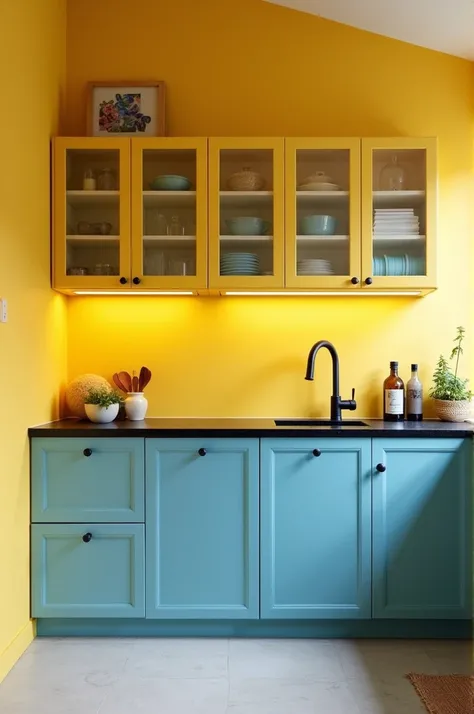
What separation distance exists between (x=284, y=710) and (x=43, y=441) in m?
1.32

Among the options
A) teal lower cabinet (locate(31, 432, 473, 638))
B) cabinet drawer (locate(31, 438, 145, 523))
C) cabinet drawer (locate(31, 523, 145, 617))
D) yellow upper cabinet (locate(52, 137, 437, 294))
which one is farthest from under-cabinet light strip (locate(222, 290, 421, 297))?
cabinet drawer (locate(31, 523, 145, 617))

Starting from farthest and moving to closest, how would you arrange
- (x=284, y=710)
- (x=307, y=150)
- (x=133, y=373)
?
(x=133, y=373)
(x=307, y=150)
(x=284, y=710)

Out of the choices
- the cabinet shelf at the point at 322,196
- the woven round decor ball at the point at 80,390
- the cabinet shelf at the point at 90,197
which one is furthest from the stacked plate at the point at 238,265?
the woven round decor ball at the point at 80,390

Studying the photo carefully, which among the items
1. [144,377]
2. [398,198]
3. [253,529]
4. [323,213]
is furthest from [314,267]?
[253,529]

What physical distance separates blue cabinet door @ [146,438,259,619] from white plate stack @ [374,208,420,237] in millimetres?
1122

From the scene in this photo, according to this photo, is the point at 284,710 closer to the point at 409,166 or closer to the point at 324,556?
the point at 324,556

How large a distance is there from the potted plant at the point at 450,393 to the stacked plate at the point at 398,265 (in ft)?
1.45

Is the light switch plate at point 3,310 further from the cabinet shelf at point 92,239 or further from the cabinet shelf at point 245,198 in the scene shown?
the cabinet shelf at point 245,198

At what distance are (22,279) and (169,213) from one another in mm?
718

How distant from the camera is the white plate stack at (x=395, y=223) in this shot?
2.44 metres

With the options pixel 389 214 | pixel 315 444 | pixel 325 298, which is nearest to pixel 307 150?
pixel 389 214

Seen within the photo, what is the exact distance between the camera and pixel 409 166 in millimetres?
2477

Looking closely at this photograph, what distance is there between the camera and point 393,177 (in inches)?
97.4

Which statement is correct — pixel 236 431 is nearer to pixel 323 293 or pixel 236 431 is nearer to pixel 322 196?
pixel 323 293
